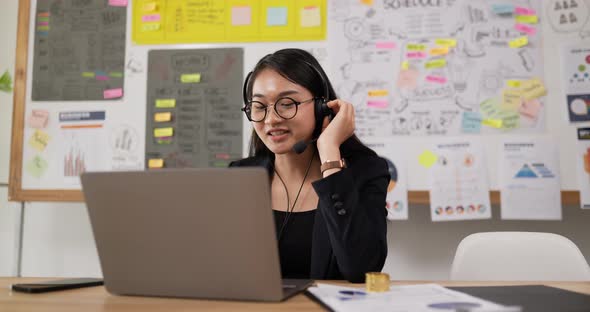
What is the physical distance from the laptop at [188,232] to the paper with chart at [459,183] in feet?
4.52

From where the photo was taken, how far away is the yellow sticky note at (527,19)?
1964 mm

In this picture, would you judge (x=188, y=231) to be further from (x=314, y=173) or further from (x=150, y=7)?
(x=150, y=7)

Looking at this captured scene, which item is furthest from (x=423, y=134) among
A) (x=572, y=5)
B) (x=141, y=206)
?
(x=141, y=206)

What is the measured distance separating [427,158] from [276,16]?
931 millimetres

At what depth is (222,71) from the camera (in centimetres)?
212

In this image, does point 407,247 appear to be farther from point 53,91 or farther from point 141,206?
point 53,91

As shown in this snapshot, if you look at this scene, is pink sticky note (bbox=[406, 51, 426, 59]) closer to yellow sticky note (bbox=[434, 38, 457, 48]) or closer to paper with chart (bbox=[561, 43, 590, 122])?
yellow sticky note (bbox=[434, 38, 457, 48])

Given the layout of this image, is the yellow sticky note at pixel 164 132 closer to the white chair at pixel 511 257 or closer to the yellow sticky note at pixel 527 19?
the white chair at pixel 511 257

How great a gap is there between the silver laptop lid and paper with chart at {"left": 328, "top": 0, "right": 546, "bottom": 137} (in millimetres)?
1435

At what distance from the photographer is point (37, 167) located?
2154 mm

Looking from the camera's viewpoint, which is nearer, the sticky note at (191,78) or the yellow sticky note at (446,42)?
the yellow sticky note at (446,42)

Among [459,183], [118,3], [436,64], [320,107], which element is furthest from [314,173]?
[118,3]

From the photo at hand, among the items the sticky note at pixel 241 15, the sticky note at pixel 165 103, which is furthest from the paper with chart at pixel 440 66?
the sticky note at pixel 165 103

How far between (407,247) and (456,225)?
240 millimetres
